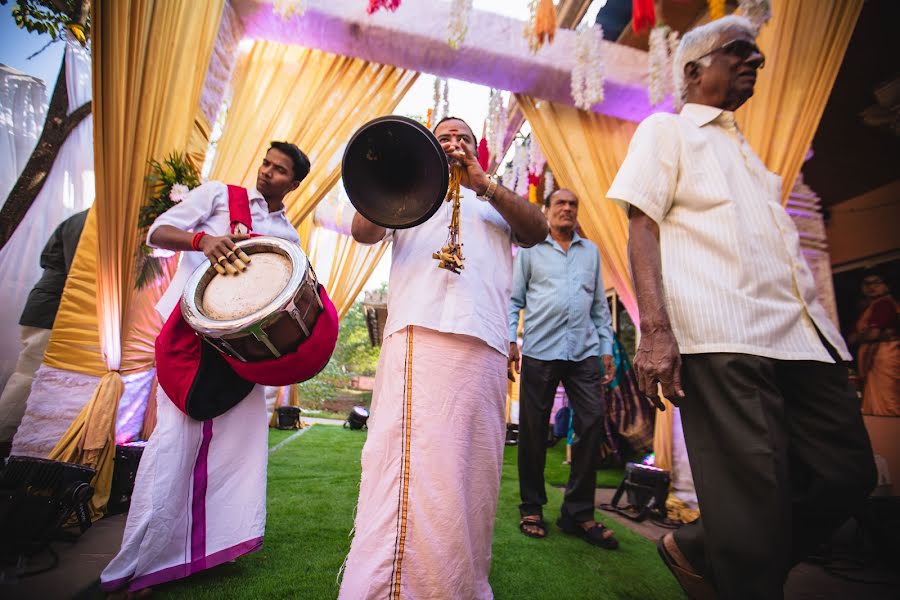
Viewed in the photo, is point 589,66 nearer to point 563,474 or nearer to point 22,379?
point 563,474

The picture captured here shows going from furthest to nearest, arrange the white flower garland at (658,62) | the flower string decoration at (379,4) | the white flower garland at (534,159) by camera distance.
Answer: the white flower garland at (534,159)
the white flower garland at (658,62)
the flower string decoration at (379,4)

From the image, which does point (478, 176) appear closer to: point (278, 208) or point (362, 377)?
point (278, 208)

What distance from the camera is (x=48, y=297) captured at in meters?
3.19

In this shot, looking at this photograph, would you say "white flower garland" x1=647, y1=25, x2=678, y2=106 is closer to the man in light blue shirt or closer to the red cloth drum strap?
the man in light blue shirt

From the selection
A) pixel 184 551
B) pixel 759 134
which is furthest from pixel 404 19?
pixel 184 551

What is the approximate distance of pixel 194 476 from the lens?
1.62 m

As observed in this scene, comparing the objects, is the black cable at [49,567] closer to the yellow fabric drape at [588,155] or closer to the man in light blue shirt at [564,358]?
the man in light blue shirt at [564,358]

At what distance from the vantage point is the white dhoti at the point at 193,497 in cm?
145

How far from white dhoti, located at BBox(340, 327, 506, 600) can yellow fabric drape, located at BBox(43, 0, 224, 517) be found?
191 centimetres

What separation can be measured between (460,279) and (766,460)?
90 cm

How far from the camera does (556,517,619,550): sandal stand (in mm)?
2219

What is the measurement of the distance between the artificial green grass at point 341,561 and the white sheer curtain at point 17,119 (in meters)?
3.22

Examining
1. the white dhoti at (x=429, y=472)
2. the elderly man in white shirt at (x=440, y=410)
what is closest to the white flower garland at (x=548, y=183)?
the elderly man in white shirt at (x=440, y=410)

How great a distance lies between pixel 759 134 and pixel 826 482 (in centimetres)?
294
